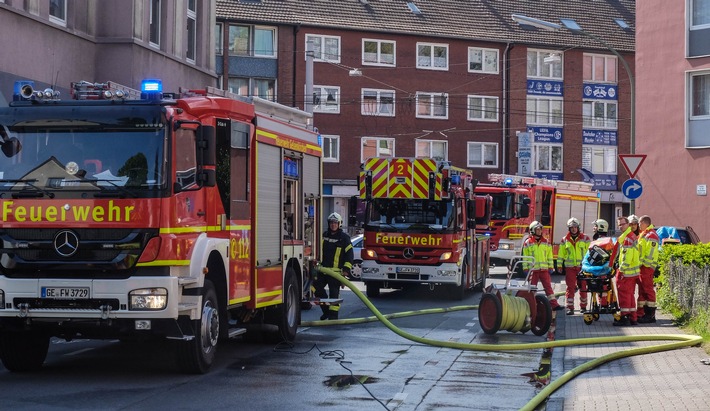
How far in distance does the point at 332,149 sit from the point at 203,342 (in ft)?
151

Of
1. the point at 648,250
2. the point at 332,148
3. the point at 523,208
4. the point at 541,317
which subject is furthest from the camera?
the point at 332,148

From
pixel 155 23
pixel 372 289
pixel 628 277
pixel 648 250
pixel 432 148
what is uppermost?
pixel 155 23

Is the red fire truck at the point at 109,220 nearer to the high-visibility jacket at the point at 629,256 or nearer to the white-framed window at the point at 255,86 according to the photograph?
the high-visibility jacket at the point at 629,256

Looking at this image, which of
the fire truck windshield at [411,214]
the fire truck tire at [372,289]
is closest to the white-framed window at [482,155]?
the fire truck tire at [372,289]

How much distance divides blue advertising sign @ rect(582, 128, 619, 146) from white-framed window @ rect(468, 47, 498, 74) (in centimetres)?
647

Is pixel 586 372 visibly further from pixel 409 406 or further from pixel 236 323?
pixel 236 323

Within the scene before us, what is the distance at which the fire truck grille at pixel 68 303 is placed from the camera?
10547mm

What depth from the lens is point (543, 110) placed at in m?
60.7

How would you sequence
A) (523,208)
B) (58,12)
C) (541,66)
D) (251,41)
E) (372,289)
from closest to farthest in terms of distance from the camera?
(58,12)
(372,289)
(523,208)
(251,41)
(541,66)

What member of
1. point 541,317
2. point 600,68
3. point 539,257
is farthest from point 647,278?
point 600,68

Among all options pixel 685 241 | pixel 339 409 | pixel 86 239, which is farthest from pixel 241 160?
pixel 685 241

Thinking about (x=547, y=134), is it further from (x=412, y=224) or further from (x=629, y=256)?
(x=629, y=256)

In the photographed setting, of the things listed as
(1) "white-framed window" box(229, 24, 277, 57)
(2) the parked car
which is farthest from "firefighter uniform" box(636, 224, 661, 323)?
(1) "white-framed window" box(229, 24, 277, 57)

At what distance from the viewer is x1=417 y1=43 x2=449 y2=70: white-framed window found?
5856 centimetres
